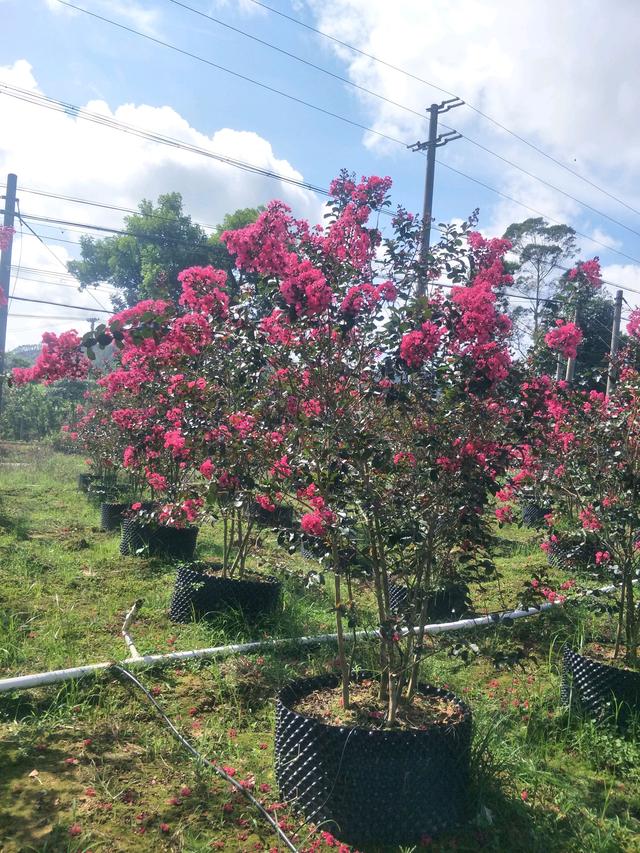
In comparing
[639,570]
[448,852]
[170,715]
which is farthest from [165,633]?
[639,570]

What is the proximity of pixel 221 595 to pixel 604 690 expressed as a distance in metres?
2.12

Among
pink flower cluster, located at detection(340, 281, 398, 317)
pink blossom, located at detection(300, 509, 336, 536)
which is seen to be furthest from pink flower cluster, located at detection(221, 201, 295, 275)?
pink blossom, located at detection(300, 509, 336, 536)

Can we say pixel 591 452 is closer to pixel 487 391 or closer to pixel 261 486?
pixel 487 391

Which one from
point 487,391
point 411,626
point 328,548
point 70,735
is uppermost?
point 487,391

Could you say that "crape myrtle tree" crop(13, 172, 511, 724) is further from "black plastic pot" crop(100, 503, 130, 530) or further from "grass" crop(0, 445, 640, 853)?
"black plastic pot" crop(100, 503, 130, 530)

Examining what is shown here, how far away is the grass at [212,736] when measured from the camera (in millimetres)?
2105

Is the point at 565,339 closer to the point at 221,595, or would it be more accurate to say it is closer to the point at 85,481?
the point at 221,595

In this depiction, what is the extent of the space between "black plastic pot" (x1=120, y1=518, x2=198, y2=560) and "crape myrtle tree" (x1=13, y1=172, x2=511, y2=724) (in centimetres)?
227

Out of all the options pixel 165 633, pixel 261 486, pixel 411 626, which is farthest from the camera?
pixel 165 633

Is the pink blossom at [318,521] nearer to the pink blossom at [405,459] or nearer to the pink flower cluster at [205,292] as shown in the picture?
the pink blossom at [405,459]

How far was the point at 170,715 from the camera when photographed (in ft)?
9.37

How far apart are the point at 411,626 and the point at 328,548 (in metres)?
0.40

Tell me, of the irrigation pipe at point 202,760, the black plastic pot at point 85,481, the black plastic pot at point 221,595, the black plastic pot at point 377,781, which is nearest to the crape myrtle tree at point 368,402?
the black plastic pot at point 377,781

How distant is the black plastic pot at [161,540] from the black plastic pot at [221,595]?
1427mm
